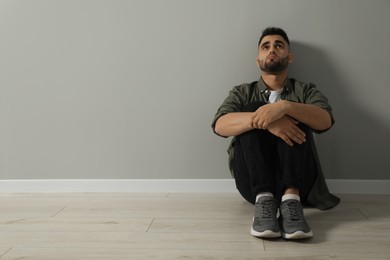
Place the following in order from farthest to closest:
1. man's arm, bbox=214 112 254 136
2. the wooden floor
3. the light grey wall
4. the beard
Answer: the light grey wall → the beard → man's arm, bbox=214 112 254 136 → the wooden floor

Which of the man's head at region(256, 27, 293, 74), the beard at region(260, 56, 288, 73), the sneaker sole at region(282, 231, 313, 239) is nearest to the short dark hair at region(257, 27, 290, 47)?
the man's head at region(256, 27, 293, 74)

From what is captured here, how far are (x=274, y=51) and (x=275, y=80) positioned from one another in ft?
0.45

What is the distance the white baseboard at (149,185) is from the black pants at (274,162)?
492 millimetres

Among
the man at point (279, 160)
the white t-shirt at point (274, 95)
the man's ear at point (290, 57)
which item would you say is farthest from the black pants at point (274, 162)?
the man's ear at point (290, 57)

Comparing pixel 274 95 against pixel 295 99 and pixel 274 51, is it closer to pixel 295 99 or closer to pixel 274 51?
pixel 295 99

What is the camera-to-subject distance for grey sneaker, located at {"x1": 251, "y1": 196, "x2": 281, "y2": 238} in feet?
4.03

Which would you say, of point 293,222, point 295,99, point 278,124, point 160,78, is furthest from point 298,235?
point 160,78

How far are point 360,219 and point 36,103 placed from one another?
1712mm

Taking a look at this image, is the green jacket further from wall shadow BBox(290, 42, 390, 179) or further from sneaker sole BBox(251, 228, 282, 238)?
sneaker sole BBox(251, 228, 282, 238)

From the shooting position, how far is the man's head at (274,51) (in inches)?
65.7

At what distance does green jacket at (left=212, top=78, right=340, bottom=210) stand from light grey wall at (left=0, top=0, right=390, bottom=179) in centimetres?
17

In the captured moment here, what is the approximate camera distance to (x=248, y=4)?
1839 mm

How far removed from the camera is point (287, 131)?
1.35 m

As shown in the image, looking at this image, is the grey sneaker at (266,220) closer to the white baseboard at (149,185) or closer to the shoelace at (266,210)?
the shoelace at (266,210)
